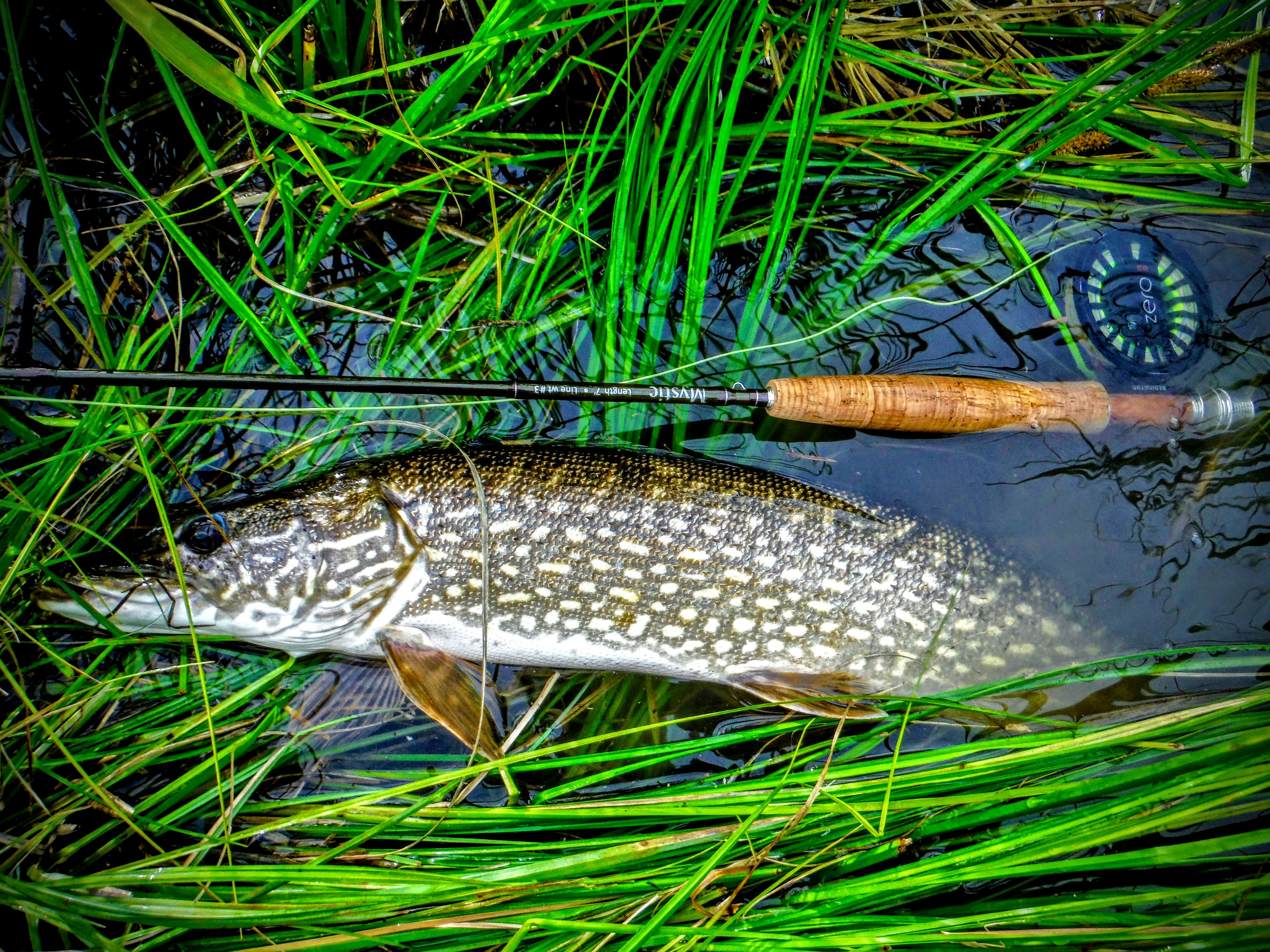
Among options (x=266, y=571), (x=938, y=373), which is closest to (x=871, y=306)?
(x=938, y=373)

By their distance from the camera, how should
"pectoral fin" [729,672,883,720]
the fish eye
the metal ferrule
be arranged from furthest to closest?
1. the metal ferrule
2. "pectoral fin" [729,672,883,720]
3. the fish eye

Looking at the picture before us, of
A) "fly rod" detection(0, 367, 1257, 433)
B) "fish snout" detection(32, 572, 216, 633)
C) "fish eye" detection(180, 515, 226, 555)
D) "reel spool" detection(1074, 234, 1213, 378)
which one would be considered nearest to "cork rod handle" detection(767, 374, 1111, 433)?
"fly rod" detection(0, 367, 1257, 433)

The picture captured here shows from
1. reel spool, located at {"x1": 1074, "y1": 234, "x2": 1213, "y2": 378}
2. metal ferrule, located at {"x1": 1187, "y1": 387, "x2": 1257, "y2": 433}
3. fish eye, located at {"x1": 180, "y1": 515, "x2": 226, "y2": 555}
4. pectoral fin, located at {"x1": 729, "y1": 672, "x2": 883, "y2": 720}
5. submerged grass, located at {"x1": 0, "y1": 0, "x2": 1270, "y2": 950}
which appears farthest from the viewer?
reel spool, located at {"x1": 1074, "y1": 234, "x2": 1213, "y2": 378}

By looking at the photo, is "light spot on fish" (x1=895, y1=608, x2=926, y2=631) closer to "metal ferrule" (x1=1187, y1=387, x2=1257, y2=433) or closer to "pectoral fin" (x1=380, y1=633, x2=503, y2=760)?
"metal ferrule" (x1=1187, y1=387, x2=1257, y2=433)

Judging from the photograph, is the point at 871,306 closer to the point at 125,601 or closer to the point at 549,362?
the point at 549,362

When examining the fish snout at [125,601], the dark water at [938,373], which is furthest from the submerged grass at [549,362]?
the fish snout at [125,601]

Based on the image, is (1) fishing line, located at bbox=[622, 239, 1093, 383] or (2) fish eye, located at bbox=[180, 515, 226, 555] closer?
(2) fish eye, located at bbox=[180, 515, 226, 555]

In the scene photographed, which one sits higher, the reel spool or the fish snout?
the reel spool
